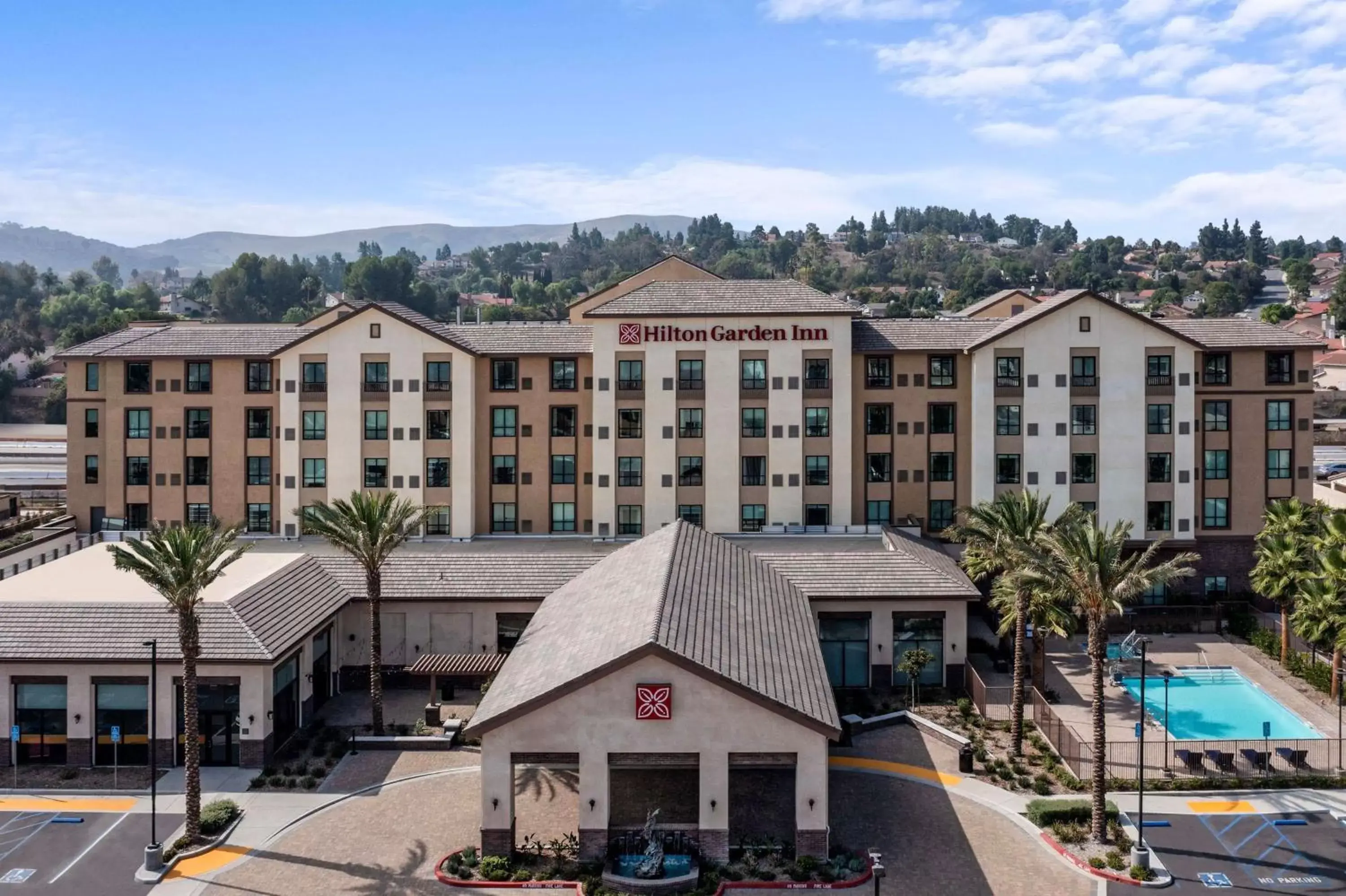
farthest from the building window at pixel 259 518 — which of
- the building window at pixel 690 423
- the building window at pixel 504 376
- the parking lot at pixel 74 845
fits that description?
the parking lot at pixel 74 845

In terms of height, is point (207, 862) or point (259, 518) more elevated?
point (259, 518)

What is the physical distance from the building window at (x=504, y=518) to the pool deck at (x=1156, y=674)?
104 ft

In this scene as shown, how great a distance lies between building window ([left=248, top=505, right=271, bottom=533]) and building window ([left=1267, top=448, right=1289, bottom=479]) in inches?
2379

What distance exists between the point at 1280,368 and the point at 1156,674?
22.5 m

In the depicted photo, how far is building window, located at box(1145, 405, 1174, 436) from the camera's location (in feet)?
213

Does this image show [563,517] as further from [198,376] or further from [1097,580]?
[1097,580]

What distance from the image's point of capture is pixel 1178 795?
4091 centimetres

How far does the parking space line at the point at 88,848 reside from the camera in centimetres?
3403

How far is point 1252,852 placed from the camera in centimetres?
3619

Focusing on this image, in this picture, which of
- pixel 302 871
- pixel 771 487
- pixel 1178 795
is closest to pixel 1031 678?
pixel 1178 795

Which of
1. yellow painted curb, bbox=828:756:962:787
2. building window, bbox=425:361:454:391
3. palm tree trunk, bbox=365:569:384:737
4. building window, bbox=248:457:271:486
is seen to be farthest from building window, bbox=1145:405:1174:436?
building window, bbox=248:457:271:486

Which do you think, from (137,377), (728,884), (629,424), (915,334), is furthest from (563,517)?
(728,884)

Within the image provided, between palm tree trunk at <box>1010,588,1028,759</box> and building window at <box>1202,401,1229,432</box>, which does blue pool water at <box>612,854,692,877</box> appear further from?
building window at <box>1202,401,1229,432</box>

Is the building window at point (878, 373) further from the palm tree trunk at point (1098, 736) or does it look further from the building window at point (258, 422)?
the building window at point (258, 422)
